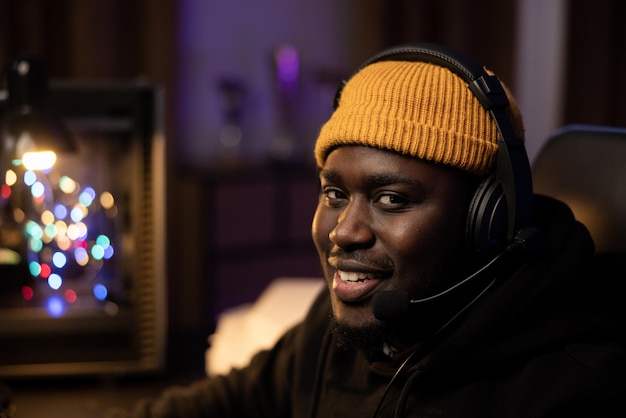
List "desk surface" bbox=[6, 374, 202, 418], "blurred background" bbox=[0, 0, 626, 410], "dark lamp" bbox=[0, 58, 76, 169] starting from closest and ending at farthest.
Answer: "dark lamp" bbox=[0, 58, 76, 169], "desk surface" bbox=[6, 374, 202, 418], "blurred background" bbox=[0, 0, 626, 410]

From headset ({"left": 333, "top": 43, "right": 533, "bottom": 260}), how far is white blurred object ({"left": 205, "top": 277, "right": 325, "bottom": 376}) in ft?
2.36

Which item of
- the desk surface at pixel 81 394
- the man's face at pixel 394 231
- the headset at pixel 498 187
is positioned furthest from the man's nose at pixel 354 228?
the desk surface at pixel 81 394

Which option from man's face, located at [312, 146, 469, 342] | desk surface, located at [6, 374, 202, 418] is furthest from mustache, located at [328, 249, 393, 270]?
desk surface, located at [6, 374, 202, 418]

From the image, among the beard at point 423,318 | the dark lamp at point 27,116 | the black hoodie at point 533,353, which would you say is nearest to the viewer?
the black hoodie at point 533,353

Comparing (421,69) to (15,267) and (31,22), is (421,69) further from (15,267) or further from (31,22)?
(31,22)

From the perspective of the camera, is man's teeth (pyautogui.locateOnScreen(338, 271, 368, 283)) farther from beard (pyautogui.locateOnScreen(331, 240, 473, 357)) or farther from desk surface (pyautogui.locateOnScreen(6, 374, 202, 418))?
desk surface (pyautogui.locateOnScreen(6, 374, 202, 418))

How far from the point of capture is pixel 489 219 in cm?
91

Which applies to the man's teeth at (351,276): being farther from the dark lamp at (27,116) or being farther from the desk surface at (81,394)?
the desk surface at (81,394)

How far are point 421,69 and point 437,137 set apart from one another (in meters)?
0.10

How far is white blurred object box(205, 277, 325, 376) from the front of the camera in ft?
5.36

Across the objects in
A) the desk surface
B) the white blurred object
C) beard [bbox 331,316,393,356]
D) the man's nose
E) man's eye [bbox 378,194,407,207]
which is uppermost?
man's eye [bbox 378,194,407,207]

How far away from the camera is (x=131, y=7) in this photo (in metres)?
2.76

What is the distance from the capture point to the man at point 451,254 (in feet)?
2.90

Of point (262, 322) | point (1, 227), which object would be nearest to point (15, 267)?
point (1, 227)
